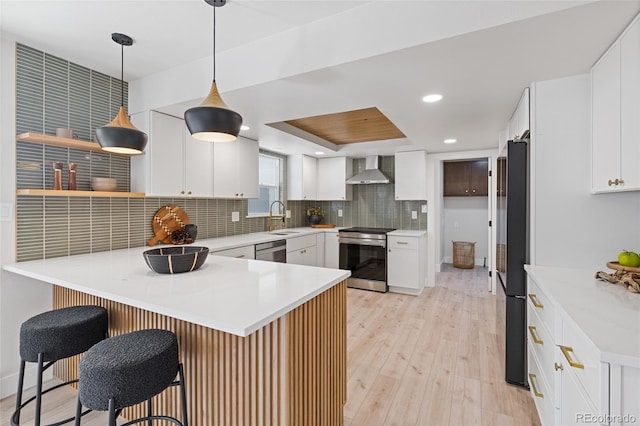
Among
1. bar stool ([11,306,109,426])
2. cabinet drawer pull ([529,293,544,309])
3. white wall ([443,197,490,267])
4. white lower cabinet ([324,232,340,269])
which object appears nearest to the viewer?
bar stool ([11,306,109,426])

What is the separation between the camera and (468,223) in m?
6.20

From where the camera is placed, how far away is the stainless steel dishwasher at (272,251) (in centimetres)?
346

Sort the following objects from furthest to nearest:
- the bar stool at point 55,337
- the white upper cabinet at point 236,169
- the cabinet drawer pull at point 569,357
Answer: the white upper cabinet at point 236,169, the bar stool at point 55,337, the cabinet drawer pull at point 569,357

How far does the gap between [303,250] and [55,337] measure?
3.00 meters

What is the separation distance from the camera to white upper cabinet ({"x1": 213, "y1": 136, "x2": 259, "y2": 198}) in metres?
3.28

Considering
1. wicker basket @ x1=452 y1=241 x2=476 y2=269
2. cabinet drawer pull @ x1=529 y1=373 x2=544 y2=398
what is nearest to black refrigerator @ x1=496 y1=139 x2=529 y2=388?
cabinet drawer pull @ x1=529 y1=373 x2=544 y2=398

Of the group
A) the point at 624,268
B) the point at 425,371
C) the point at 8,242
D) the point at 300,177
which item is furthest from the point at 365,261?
the point at 8,242

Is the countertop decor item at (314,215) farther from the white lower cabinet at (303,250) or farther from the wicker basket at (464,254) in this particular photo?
the wicker basket at (464,254)

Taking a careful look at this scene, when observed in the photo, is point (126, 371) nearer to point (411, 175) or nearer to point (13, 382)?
point (13, 382)

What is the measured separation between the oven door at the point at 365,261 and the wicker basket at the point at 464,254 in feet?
7.81

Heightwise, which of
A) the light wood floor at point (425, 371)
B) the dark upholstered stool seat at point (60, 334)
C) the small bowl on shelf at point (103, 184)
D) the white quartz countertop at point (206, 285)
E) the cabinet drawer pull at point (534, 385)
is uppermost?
the small bowl on shelf at point (103, 184)

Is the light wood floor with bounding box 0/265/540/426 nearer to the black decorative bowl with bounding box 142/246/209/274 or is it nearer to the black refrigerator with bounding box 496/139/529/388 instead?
the black refrigerator with bounding box 496/139/529/388

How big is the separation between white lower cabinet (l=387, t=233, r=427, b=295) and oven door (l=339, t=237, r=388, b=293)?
99mm

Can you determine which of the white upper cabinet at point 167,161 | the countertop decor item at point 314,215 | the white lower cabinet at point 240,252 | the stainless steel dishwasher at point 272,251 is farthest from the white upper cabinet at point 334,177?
the white upper cabinet at point 167,161
